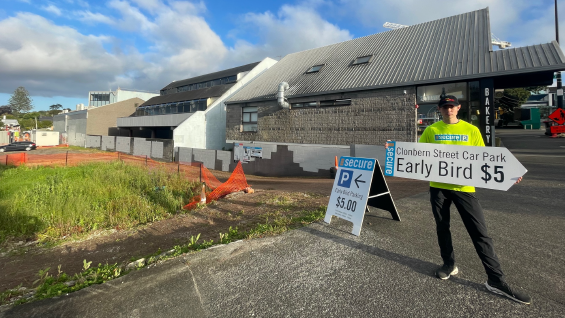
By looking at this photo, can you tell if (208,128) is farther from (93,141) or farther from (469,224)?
(469,224)

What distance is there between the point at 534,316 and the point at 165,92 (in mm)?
43845

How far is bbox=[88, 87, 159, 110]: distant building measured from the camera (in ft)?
Answer: 176

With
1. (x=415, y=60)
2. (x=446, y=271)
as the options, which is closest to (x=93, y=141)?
(x=415, y=60)

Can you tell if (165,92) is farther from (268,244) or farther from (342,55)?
(268,244)

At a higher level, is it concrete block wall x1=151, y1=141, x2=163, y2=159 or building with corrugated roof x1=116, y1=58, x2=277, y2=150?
building with corrugated roof x1=116, y1=58, x2=277, y2=150

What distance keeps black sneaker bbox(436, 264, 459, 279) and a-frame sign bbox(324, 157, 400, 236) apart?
139 centimetres

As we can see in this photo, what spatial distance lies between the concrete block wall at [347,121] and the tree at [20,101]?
396 feet

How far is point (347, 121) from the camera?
Result: 16.4 metres

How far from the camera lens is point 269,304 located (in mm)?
2926

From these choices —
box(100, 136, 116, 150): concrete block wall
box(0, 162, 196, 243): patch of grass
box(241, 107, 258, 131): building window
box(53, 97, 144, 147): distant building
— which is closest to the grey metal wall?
box(53, 97, 144, 147): distant building

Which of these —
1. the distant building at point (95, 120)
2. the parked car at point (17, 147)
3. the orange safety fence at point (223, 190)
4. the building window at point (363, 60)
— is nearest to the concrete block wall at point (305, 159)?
the orange safety fence at point (223, 190)

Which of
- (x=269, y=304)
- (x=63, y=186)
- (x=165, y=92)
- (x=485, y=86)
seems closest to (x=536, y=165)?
(x=485, y=86)

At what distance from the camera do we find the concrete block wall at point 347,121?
1438 centimetres

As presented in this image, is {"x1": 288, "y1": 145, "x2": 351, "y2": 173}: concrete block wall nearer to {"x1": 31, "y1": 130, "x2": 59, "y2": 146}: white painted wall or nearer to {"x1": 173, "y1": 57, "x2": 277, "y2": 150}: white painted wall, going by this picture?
{"x1": 173, "y1": 57, "x2": 277, "y2": 150}: white painted wall
